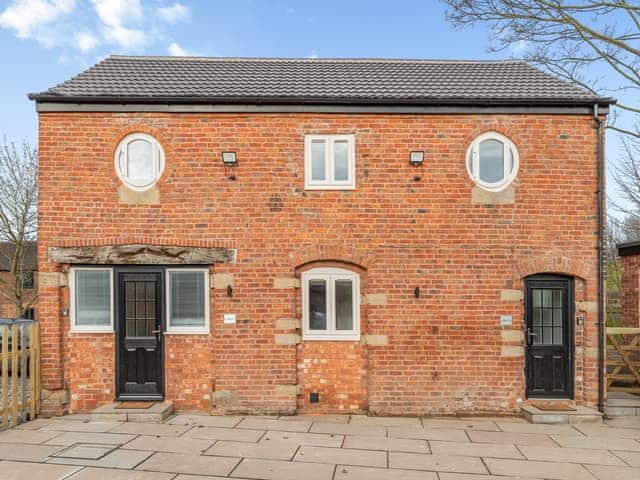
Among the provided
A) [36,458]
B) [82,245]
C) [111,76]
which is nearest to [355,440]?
[36,458]

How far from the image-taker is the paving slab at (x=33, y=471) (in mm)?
4633

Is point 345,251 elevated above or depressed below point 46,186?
below

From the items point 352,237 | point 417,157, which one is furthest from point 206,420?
point 417,157

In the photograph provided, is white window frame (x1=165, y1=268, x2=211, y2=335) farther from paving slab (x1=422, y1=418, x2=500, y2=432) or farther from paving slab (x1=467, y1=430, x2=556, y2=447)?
paving slab (x1=467, y1=430, x2=556, y2=447)

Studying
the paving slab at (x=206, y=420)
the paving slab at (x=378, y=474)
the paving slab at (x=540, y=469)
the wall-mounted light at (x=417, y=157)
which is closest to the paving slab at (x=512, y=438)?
the paving slab at (x=540, y=469)

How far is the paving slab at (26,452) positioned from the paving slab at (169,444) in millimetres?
944

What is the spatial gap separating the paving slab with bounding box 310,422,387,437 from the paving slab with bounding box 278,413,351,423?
0.18 m

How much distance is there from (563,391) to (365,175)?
516 centimetres

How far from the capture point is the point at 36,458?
513cm

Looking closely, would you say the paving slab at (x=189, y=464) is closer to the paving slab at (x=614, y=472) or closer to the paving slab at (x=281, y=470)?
the paving slab at (x=281, y=470)

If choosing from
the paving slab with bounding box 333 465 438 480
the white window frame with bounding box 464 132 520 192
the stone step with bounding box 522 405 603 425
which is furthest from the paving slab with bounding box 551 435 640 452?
the white window frame with bounding box 464 132 520 192

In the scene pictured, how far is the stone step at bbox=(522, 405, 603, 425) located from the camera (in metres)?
6.57

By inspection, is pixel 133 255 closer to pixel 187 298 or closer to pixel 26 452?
pixel 187 298

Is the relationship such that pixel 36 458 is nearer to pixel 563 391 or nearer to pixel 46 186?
pixel 46 186
